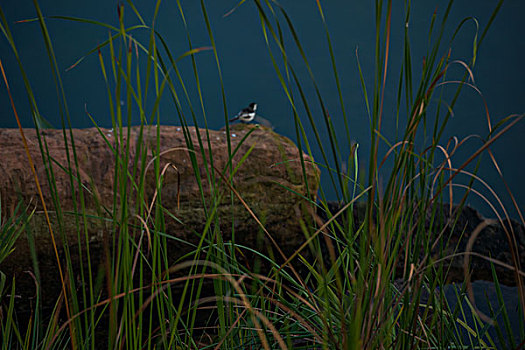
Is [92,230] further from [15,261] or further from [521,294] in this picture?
[521,294]

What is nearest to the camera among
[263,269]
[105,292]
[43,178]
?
[43,178]

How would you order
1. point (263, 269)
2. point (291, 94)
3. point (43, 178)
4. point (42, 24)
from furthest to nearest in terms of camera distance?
point (263, 269) < point (43, 178) < point (291, 94) < point (42, 24)

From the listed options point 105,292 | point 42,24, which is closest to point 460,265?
point 105,292

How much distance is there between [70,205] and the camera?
72.8 inches

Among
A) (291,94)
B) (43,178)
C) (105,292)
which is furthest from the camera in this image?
(105,292)

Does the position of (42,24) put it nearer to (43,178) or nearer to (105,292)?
(43,178)

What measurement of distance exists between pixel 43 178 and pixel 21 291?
48 centimetres

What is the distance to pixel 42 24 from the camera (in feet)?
1.39

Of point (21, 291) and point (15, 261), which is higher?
point (15, 261)

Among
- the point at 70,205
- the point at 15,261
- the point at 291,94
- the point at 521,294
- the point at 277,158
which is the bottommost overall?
the point at 15,261

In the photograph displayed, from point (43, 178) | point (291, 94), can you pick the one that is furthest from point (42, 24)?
point (43, 178)

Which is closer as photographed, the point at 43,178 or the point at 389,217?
the point at 389,217

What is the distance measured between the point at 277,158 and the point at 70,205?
0.94 m

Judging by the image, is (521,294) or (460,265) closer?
(521,294)
